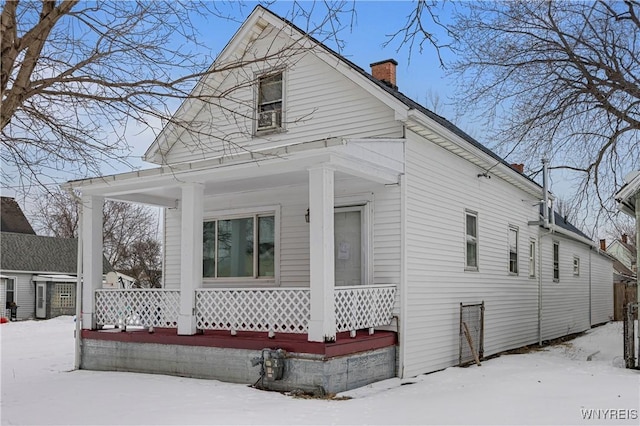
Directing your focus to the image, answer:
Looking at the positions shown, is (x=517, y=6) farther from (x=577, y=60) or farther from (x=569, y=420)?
(x=569, y=420)

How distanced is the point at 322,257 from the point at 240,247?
14.2ft

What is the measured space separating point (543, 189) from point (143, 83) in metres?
13.1

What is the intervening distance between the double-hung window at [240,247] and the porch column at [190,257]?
79.8 inches

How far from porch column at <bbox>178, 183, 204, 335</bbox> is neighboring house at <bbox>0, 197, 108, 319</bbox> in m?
23.5

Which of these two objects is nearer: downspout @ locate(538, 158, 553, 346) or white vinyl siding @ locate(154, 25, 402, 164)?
white vinyl siding @ locate(154, 25, 402, 164)

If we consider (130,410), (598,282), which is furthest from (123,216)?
(130,410)

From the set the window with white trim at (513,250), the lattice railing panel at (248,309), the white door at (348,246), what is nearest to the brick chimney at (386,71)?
the white door at (348,246)

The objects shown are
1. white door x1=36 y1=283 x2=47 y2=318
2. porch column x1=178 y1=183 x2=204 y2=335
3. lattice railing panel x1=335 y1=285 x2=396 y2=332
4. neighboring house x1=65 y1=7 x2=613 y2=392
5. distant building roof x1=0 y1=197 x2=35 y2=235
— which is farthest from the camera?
distant building roof x1=0 y1=197 x2=35 y2=235

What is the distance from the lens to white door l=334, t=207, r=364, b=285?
11.2m

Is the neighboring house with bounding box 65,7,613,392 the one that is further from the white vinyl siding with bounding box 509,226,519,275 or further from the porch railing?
the white vinyl siding with bounding box 509,226,519,275

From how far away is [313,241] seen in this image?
9008 mm

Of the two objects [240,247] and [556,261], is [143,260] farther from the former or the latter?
[240,247]

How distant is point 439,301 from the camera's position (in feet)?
38.4

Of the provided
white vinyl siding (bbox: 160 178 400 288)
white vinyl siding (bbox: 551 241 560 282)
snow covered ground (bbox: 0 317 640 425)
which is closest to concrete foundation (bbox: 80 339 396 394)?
snow covered ground (bbox: 0 317 640 425)
